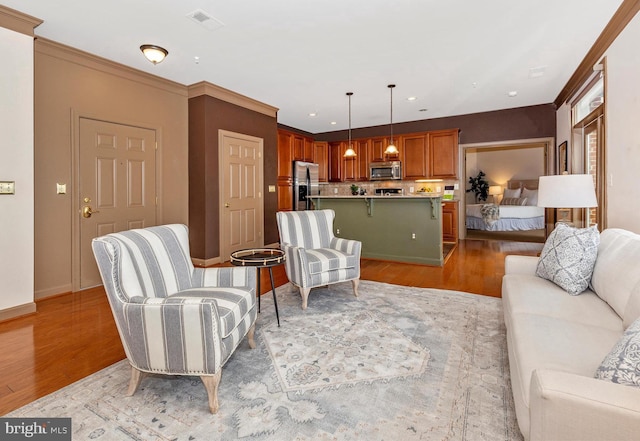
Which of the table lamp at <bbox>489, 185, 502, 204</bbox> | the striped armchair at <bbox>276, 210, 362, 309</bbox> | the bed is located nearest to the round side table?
the striped armchair at <bbox>276, 210, 362, 309</bbox>

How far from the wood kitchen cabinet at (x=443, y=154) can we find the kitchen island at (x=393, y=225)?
93.3 inches

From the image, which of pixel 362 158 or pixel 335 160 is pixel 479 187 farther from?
pixel 335 160

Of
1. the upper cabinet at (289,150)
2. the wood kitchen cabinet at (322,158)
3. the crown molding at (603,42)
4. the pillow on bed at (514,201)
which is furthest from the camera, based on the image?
the pillow on bed at (514,201)

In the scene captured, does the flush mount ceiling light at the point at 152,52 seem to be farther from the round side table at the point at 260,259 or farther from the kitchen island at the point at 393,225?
the kitchen island at the point at 393,225

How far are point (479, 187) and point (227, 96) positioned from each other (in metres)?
9.14

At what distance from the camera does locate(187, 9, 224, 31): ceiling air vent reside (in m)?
2.92

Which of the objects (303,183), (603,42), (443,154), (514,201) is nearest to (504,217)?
(514,201)

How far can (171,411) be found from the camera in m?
1.66

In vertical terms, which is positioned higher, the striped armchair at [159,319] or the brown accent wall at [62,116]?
the brown accent wall at [62,116]

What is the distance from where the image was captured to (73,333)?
2.64 metres

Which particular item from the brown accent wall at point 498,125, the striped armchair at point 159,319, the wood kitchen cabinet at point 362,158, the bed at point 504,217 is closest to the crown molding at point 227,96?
the wood kitchen cabinet at point 362,158

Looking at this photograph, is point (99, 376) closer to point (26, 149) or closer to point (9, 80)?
point (26, 149)

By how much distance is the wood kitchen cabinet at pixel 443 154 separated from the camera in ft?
22.2

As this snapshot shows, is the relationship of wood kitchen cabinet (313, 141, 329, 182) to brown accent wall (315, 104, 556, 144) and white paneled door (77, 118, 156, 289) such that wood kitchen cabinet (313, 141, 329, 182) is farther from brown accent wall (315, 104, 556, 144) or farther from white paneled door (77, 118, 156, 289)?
white paneled door (77, 118, 156, 289)
